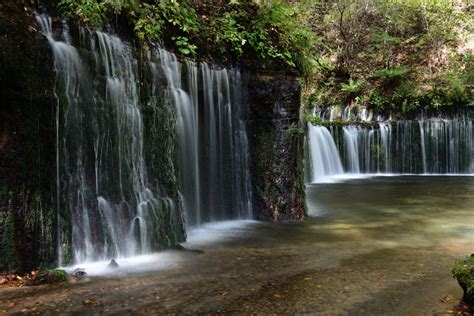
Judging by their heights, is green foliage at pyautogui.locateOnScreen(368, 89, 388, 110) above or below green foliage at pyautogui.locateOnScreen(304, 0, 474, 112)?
below

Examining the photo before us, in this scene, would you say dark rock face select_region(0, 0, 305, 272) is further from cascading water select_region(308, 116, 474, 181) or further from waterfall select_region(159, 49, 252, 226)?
cascading water select_region(308, 116, 474, 181)

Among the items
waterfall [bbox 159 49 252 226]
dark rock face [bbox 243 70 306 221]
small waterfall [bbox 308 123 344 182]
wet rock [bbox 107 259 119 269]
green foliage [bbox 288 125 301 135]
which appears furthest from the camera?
small waterfall [bbox 308 123 344 182]

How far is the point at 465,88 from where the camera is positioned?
71.3 feet

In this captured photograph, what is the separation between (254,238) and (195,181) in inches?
69.1

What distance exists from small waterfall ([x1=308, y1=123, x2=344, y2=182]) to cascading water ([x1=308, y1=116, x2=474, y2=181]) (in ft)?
1.14

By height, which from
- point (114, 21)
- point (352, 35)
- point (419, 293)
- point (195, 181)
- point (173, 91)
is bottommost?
point (419, 293)

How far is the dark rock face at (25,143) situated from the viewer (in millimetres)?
5020

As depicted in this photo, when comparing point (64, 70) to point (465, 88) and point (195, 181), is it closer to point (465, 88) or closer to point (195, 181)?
point (195, 181)

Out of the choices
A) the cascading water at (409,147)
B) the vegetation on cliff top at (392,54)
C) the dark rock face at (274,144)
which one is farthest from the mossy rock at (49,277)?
the cascading water at (409,147)

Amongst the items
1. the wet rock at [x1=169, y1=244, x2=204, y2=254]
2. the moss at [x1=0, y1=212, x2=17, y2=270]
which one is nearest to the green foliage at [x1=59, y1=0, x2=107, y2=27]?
the moss at [x1=0, y1=212, x2=17, y2=270]

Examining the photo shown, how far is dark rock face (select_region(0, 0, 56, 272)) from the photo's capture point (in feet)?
16.5

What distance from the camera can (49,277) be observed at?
4.92 m

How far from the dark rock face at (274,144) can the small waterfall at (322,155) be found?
9711mm

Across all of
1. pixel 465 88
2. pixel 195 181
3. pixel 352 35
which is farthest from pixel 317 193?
pixel 352 35
